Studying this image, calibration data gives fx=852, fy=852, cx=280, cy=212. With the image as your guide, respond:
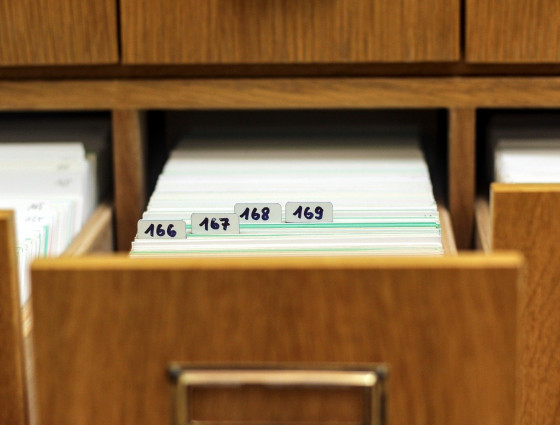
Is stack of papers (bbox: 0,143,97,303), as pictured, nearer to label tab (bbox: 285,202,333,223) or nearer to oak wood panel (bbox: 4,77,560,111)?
oak wood panel (bbox: 4,77,560,111)

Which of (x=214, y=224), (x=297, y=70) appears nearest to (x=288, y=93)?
(x=297, y=70)

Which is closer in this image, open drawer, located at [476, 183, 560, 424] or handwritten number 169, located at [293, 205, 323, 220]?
open drawer, located at [476, 183, 560, 424]

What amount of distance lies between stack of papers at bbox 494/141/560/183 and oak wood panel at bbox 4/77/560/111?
0.04 m

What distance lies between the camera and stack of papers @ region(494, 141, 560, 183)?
0.58m

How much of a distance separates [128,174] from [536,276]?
319 millimetres

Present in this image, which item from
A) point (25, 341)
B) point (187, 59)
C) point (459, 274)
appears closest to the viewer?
point (459, 274)

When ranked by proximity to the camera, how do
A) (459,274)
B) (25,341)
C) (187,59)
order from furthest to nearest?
(187,59) → (25,341) → (459,274)

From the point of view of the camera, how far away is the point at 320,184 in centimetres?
63

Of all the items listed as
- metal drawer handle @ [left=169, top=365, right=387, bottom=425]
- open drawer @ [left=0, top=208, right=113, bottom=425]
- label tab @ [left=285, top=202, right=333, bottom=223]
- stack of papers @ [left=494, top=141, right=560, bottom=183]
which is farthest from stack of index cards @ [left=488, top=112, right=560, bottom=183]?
open drawer @ [left=0, top=208, right=113, bottom=425]

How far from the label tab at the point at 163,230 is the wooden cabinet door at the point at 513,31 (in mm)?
237

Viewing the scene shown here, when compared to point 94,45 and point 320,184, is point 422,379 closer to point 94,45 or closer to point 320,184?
point 320,184

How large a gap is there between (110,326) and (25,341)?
113 mm

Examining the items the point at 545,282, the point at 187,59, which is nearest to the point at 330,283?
the point at 545,282

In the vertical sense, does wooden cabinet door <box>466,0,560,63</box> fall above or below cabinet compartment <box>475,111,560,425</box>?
above
